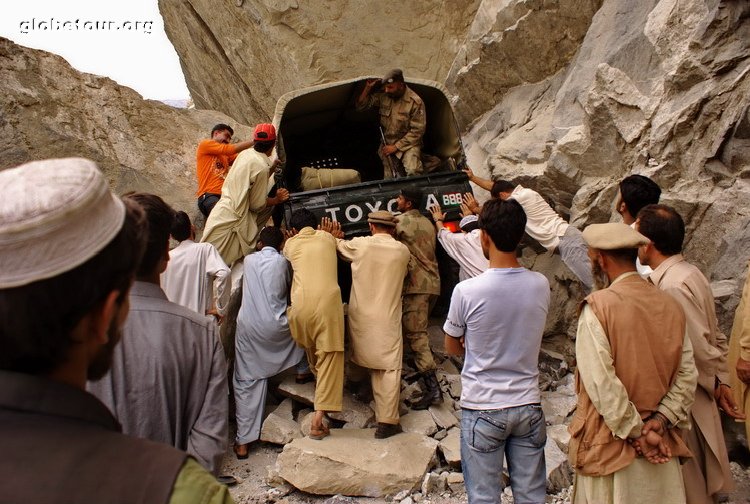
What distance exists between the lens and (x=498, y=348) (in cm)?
269

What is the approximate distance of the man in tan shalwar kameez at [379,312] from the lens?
460 centimetres

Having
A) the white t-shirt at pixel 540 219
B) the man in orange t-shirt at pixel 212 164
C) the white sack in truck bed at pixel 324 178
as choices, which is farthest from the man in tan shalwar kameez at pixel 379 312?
the man in orange t-shirt at pixel 212 164

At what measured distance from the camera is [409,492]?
396cm

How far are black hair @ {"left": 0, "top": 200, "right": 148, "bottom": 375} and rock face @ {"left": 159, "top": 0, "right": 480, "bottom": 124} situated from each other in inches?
511

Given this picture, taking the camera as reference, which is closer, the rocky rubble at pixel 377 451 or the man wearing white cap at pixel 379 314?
the rocky rubble at pixel 377 451

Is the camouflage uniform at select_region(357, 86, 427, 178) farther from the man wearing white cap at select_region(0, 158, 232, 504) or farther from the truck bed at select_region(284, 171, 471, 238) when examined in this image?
the man wearing white cap at select_region(0, 158, 232, 504)

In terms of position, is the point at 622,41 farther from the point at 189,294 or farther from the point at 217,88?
the point at 217,88

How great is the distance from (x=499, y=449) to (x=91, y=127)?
24.0 feet

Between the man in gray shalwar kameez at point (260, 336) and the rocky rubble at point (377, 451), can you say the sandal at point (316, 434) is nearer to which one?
the rocky rubble at point (377, 451)

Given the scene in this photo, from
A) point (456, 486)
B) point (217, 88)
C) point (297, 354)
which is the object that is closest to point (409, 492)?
point (456, 486)

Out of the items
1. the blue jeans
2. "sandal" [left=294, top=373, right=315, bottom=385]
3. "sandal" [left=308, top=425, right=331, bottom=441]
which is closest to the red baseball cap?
"sandal" [left=294, top=373, right=315, bottom=385]

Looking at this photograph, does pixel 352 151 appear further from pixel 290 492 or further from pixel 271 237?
pixel 290 492

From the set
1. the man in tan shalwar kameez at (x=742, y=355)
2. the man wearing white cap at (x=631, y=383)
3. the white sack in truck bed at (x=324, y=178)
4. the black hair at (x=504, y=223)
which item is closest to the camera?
the man wearing white cap at (x=631, y=383)

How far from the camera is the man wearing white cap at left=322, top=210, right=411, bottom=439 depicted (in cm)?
459
